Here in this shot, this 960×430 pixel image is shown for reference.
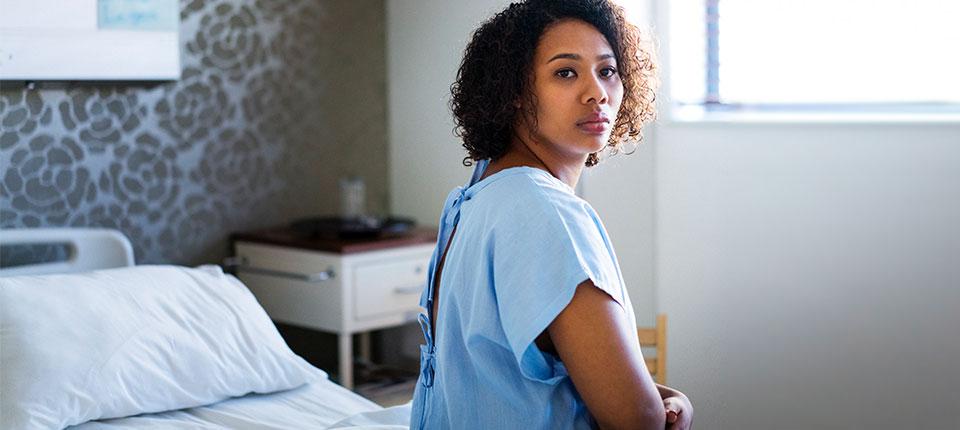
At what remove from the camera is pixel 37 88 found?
2.70 metres

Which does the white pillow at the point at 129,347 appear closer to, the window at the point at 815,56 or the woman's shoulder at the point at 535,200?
the woman's shoulder at the point at 535,200

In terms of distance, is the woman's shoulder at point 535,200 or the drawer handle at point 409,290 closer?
the woman's shoulder at point 535,200

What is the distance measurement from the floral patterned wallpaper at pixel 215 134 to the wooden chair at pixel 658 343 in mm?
1332

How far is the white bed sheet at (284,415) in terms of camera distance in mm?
1951

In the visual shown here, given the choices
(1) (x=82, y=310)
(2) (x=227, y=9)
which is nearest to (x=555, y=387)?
(1) (x=82, y=310)

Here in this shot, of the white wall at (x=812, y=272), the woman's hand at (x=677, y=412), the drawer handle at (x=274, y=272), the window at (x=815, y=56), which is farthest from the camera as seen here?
the drawer handle at (x=274, y=272)

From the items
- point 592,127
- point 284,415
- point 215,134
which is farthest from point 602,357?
point 215,134

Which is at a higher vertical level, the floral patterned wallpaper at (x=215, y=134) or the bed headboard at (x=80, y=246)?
the floral patterned wallpaper at (x=215, y=134)

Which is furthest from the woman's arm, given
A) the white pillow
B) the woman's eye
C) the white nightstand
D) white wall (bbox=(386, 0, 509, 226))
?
white wall (bbox=(386, 0, 509, 226))

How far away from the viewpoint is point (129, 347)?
82.3 inches

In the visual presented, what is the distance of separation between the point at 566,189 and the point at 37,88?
5.84ft

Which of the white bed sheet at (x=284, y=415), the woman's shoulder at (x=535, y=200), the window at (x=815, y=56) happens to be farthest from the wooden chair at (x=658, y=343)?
the woman's shoulder at (x=535, y=200)

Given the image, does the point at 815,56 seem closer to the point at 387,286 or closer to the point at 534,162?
the point at 387,286

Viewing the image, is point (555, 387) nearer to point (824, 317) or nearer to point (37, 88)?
point (824, 317)
